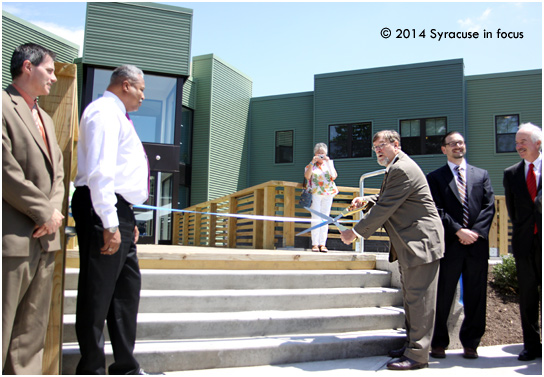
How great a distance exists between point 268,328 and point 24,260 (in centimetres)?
212

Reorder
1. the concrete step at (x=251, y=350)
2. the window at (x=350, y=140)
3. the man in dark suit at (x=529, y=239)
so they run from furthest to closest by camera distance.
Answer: the window at (x=350, y=140) → the man in dark suit at (x=529, y=239) → the concrete step at (x=251, y=350)

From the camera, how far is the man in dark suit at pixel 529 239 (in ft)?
12.6

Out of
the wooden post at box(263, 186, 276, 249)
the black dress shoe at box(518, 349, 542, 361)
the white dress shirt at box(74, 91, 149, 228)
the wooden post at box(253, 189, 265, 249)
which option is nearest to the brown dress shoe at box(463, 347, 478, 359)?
the black dress shoe at box(518, 349, 542, 361)

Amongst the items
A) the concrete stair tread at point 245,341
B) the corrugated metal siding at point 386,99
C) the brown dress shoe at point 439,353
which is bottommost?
the brown dress shoe at point 439,353

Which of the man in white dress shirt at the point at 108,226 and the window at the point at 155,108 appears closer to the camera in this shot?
the man in white dress shirt at the point at 108,226

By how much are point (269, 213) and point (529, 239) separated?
15.9 feet

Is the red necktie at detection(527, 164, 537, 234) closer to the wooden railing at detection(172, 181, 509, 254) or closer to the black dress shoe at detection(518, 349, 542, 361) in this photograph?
the black dress shoe at detection(518, 349, 542, 361)

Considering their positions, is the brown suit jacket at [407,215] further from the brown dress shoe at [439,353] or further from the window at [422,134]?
the window at [422,134]

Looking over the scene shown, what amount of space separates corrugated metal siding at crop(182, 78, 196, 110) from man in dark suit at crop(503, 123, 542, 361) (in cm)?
1504

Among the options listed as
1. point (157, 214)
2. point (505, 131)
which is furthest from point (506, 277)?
point (505, 131)

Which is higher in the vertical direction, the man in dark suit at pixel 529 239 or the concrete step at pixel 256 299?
the man in dark suit at pixel 529 239

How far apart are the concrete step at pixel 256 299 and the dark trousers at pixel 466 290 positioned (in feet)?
2.54

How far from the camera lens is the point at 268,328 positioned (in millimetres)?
3988

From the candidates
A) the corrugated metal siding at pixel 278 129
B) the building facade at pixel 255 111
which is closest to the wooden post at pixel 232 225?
the building facade at pixel 255 111
